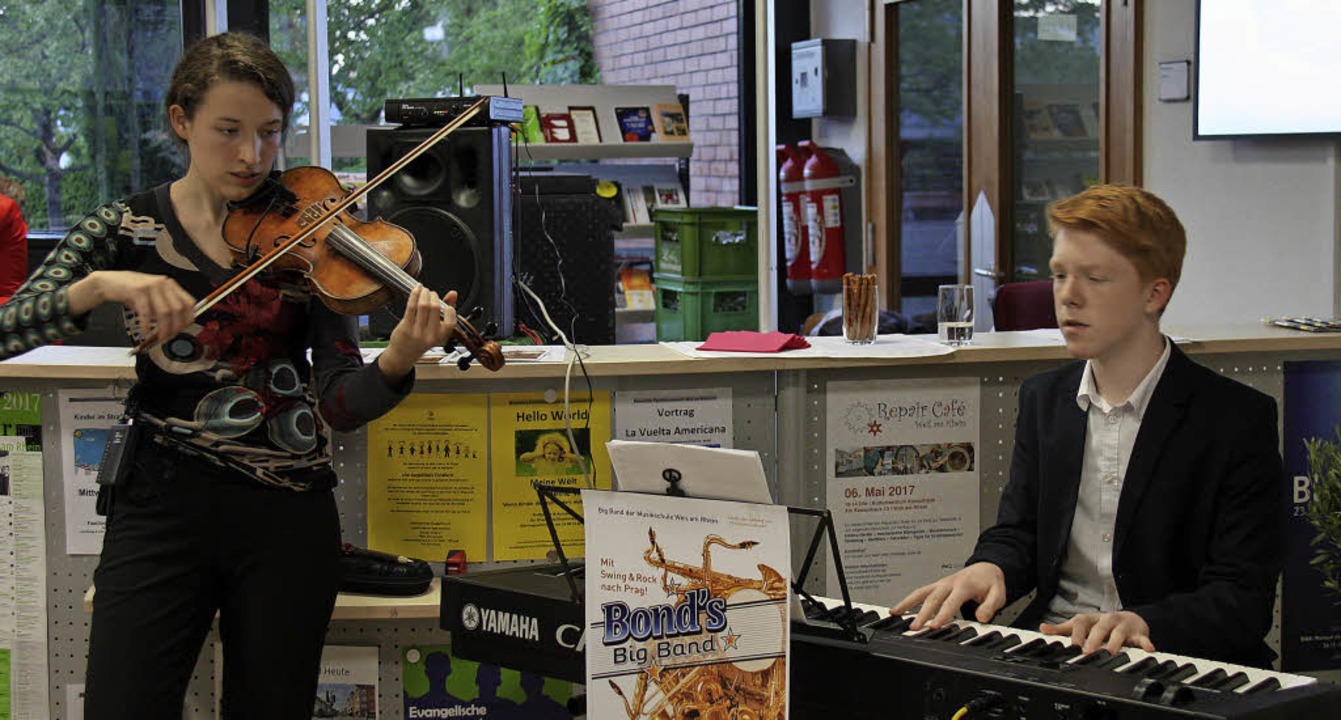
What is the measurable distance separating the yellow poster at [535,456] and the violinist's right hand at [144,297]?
0.92 m

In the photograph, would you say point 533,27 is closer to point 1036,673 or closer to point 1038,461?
point 1038,461

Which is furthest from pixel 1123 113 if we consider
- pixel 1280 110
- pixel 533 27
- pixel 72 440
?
pixel 533 27

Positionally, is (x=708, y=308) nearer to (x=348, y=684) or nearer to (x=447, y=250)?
(x=447, y=250)

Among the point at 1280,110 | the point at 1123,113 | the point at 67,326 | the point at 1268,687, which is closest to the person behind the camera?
the point at 1268,687

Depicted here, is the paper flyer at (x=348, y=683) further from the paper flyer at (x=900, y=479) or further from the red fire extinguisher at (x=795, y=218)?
the red fire extinguisher at (x=795, y=218)

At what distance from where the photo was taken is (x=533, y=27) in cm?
1073

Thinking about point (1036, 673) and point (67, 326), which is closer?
point (1036, 673)

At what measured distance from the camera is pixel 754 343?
2.92 metres

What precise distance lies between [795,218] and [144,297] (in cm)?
582

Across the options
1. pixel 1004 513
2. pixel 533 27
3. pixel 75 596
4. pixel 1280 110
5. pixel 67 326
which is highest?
pixel 533 27

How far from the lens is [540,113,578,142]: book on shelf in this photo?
6848 millimetres

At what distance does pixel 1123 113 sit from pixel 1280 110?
0.80 metres

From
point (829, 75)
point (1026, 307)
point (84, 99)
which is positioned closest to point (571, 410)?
point (1026, 307)

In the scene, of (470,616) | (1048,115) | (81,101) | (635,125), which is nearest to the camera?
A: (470,616)
